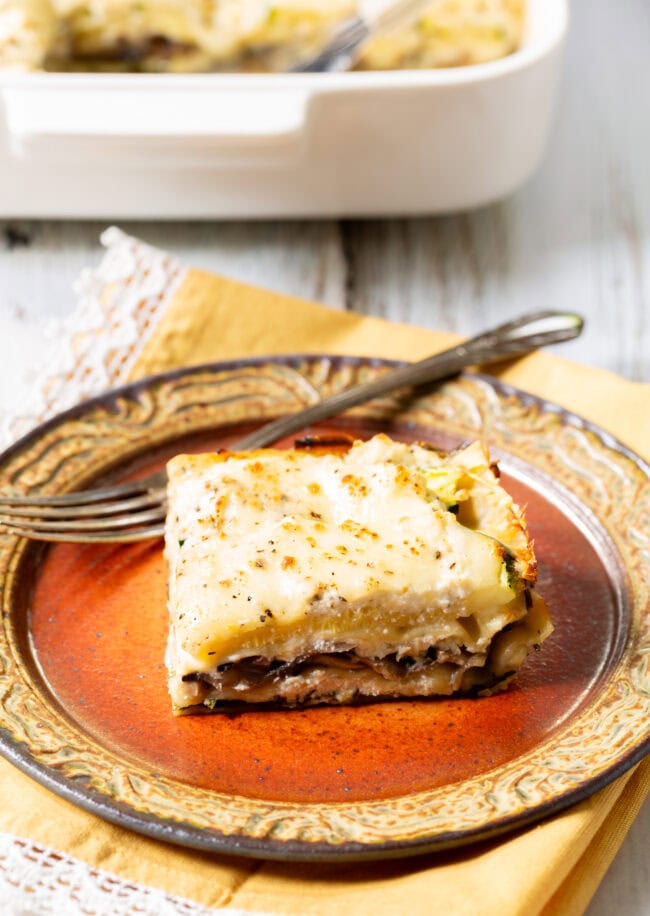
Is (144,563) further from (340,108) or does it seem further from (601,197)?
(601,197)

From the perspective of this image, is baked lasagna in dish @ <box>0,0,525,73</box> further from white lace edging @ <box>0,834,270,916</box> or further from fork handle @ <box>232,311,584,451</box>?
Answer: white lace edging @ <box>0,834,270,916</box>

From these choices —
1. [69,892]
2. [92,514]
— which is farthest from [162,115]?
[69,892]

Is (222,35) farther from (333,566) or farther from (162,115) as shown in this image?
(333,566)

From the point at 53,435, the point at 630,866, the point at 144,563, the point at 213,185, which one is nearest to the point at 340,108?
the point at 213,185

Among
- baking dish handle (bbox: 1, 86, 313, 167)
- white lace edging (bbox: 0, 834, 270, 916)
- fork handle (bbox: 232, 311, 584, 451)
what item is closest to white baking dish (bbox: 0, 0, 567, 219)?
baking dish handle (bbox: 1, 86, 313, 167)

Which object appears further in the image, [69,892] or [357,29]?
[357,29]

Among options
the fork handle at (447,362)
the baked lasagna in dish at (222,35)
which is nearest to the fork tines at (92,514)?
the fork handle at (447,362)
